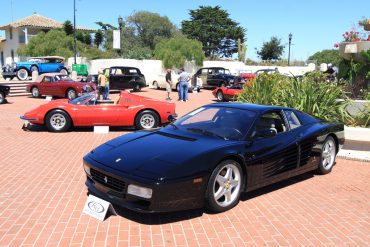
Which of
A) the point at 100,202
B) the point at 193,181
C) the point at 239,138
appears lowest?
the point at 100,202

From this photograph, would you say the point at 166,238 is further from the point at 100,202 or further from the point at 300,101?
the point at 300,101

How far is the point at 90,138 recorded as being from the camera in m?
9.37

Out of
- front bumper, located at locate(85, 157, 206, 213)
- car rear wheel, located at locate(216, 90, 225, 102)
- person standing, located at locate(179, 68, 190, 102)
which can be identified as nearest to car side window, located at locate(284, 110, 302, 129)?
front bumper, located at locate(85, 157, 206, 213)

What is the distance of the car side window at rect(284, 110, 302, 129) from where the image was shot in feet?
18.7

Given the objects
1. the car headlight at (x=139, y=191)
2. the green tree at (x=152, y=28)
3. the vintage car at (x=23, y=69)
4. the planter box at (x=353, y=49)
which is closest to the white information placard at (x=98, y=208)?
the car headlight at (x=139, y=191)

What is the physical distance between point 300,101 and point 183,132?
14.4 feet

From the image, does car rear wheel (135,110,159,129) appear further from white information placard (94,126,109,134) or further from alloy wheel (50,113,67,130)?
alloy wheel (50,113,67,130)

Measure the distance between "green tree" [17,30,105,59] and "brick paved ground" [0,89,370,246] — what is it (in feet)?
129

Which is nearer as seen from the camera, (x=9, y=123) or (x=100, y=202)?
(x=100, y=202)

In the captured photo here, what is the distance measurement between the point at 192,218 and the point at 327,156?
321cm

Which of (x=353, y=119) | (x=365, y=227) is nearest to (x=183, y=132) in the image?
(x=365, y=227)

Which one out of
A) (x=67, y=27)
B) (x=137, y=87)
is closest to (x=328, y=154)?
(x=137, y=87)

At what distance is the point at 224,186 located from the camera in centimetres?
451

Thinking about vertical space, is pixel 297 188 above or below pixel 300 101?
below
